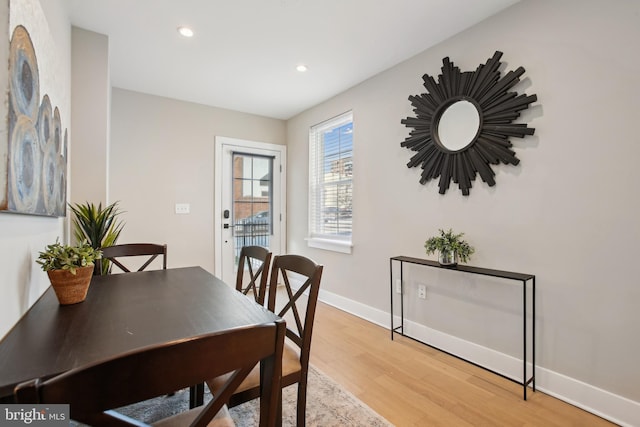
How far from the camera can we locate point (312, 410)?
1.69 metres

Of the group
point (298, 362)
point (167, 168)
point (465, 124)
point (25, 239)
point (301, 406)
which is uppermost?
point (465, 124)

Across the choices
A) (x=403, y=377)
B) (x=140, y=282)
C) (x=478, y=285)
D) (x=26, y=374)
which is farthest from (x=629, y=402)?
(x=140, y=282)

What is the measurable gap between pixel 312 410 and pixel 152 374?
1430mm

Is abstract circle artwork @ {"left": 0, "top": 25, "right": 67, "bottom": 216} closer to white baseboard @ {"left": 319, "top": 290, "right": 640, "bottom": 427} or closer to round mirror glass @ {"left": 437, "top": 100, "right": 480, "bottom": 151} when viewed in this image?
round mirror glass @ {"left": 437, "top": 100, "right": 480, "bottom": 151}

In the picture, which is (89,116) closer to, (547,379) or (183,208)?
(183,208)

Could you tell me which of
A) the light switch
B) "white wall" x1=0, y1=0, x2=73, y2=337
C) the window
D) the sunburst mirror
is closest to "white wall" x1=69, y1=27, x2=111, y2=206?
"white wall" x1=0, y1=0, x2=73, y2=337

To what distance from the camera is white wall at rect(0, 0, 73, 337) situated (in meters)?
0.91

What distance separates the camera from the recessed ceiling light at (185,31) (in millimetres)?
2262

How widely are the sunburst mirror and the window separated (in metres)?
0.92

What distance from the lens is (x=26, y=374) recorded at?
73 cm

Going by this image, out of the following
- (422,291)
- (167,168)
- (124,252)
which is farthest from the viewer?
(167,168)

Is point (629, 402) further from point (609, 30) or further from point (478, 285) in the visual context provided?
point (609, 30)

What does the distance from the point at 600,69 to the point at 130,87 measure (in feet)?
13.2

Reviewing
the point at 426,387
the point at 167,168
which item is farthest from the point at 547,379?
the point at 167,168
